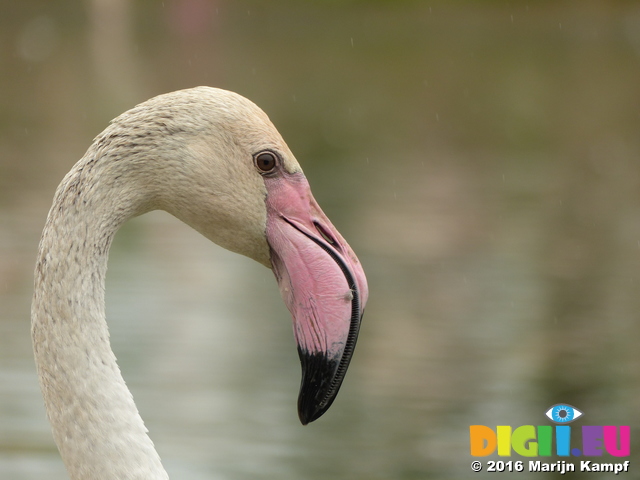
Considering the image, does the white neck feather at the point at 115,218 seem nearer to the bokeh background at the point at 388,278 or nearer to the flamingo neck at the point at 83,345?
the flamingo neck at the point at 83,345

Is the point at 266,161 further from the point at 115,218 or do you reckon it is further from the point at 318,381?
the point at 318,381

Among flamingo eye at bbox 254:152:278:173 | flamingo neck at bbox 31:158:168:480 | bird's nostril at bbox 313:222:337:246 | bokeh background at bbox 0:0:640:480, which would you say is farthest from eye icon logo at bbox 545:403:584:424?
flamingo neck at bbox 31:158:168:480

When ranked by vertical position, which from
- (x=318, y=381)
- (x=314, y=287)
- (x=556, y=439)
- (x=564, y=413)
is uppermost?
(x=564, y=413)

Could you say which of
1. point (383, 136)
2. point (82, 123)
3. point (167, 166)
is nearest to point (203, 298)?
point (167, 166)

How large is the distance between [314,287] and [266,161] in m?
0.34

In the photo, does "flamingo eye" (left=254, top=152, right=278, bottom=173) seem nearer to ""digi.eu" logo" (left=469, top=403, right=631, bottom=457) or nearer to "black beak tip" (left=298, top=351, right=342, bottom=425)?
"black beak tip" (left=298, top=351, right=342, bottom=425)

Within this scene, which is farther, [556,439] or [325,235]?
[556,439]

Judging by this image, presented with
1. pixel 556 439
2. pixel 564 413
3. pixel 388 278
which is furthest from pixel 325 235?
pixel 388 278

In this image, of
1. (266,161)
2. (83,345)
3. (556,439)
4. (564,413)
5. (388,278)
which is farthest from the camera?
(388,278)

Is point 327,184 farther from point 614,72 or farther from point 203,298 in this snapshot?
point 614,72

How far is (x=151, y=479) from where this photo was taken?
2.15 meters

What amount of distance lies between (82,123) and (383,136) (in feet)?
15.2

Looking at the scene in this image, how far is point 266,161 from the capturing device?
2.32m

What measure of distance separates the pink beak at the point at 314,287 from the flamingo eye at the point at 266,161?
0.07 feet
